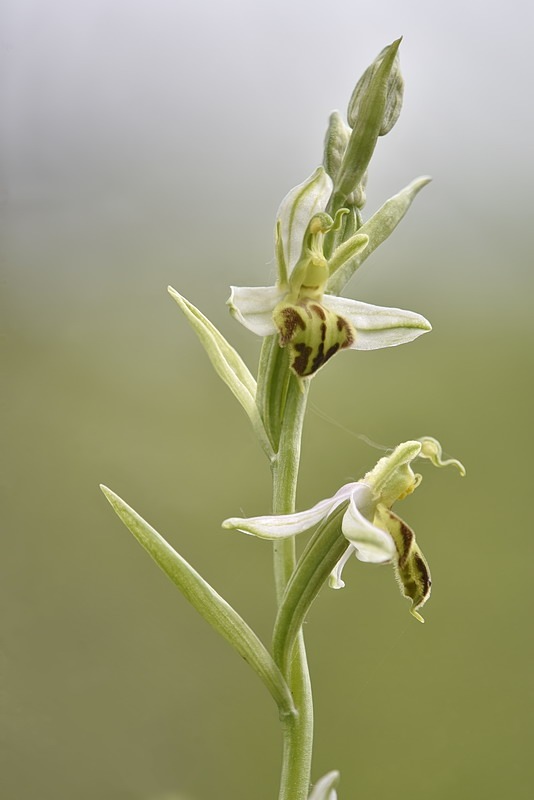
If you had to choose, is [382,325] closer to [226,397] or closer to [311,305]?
[311,305]

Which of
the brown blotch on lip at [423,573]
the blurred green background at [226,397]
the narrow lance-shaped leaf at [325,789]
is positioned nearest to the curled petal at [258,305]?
the brown blotch on lip at [423,573]

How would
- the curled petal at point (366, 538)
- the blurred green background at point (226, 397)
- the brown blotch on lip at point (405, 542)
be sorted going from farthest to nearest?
the blurred green background at point (226, 397) → the brown blotch on lip at point (405, 542) → the curled petal at point (366, 538)

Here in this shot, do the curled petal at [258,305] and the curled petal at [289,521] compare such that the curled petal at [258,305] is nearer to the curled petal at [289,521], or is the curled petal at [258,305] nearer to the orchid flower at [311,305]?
the orchid flower at [311,305]

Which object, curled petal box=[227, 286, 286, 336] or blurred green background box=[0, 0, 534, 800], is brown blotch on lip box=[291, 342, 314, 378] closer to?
curled petal box=[227, 286, 286, 336]

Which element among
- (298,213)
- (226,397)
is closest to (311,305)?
(298,213)

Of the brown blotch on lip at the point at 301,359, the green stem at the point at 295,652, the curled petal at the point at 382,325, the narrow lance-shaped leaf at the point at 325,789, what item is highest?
the curled petal at the point at 382,325

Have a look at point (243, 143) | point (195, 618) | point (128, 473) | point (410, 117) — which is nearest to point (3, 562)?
point (128, 473)
